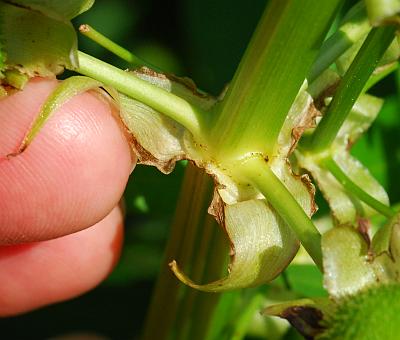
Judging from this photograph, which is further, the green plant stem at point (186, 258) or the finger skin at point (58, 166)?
the green plant stem at point (186, 258)

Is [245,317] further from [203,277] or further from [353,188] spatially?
[353,188]

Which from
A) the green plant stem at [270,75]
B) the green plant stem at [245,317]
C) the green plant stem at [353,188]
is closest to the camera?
the green plant stem at [270,75]

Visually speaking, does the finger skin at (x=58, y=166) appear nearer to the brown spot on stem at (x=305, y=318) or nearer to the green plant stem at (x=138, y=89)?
the green plant stem at (x=138, y=89)

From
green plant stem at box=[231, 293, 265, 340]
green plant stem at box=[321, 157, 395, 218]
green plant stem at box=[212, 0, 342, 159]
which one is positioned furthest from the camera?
green plant stem at box=[231, 293, 265, 340]

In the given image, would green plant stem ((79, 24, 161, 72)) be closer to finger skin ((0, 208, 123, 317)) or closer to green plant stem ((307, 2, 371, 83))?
green plant stem ((307, 2, 371, 83))

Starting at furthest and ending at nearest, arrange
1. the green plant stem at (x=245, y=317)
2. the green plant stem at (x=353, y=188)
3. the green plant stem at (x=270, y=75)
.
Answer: the green plant stem at (x=245, y=317)
the green plant stem at (x=353, y=188)
the green plant stem at (x=270, y=75)

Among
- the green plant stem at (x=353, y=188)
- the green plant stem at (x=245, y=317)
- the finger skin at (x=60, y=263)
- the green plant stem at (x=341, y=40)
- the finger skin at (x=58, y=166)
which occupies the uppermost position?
the green plant stem at (x=341, y=40)

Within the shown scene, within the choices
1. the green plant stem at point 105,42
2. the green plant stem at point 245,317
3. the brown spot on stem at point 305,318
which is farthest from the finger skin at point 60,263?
the brown spot on stem at point 305,318

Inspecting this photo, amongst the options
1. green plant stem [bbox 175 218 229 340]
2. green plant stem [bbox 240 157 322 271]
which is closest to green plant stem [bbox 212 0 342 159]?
green plant stem [bbox 240 157 322 271]
